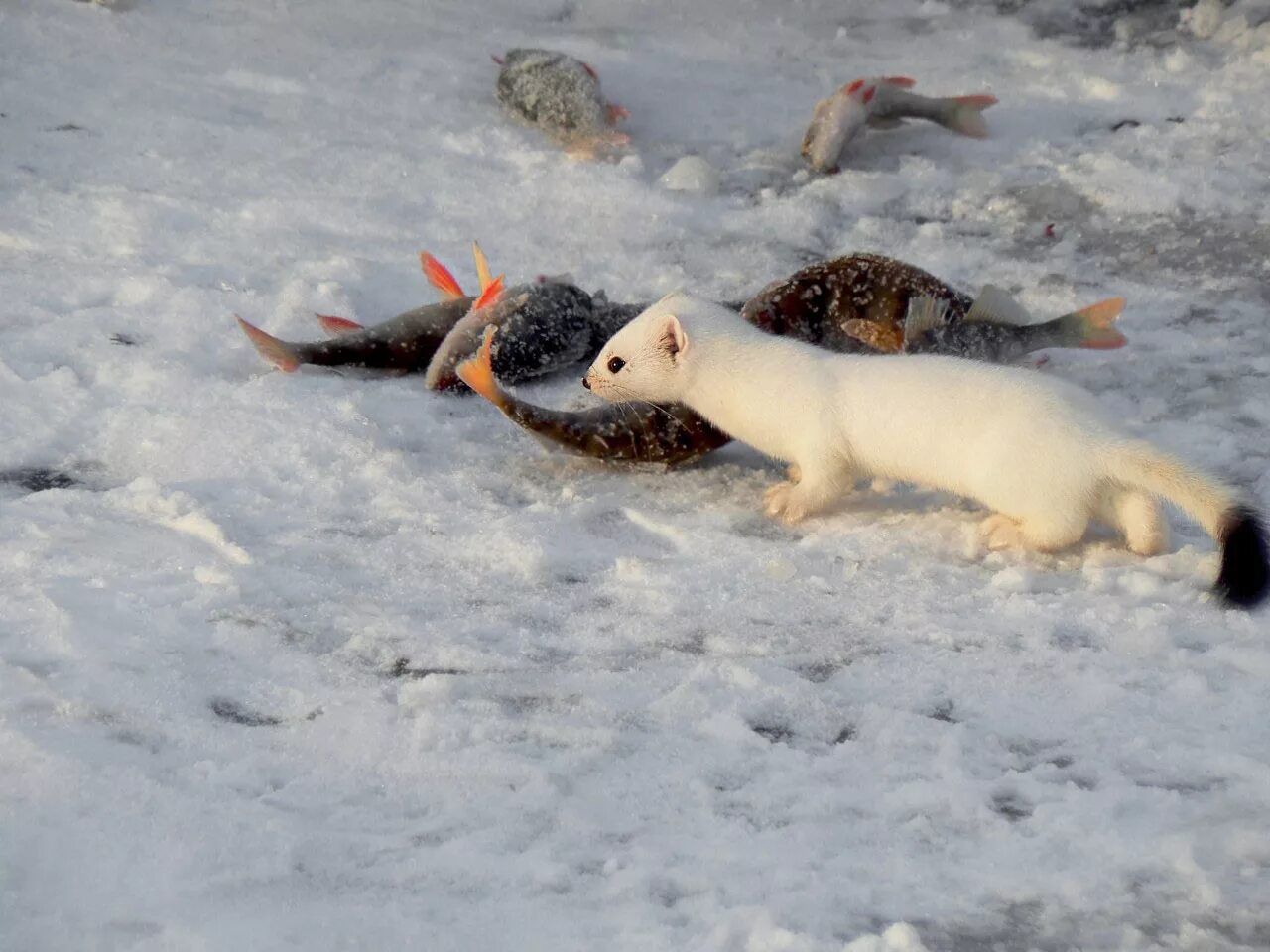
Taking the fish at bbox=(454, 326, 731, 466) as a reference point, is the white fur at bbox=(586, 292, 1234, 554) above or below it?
above

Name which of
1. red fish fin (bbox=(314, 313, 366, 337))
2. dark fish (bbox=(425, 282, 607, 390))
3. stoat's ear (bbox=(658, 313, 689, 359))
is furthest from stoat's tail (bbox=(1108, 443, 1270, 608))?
red fish fin (bbox=(314, 313, 366, 337))

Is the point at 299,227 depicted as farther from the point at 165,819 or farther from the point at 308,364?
the point at 165,819

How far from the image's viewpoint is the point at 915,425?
3.73 meters

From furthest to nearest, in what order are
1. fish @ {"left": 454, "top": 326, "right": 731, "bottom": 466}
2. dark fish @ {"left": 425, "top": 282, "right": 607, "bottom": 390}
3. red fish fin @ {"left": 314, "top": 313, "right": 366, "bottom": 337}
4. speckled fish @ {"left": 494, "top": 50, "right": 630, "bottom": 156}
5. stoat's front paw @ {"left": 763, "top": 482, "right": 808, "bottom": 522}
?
speckled fish @ {"left": 494, "top": 50, "right": 630, "bottom": 156}, red fish fin @ {"left": 314, "top": 313, "right": 366, "bottom": 337}, dark fish @ {"left": 425, "top": 282, "right": 607, "bottom": 390}, fish @ {"left": 454, "top": 326, "right": 731, "bottom": 466}, stoat's front paw @ {"left": 763, "top": 482, "right": 808, "bottom": 522}

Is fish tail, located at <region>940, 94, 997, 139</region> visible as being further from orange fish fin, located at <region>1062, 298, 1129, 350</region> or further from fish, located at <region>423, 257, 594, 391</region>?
fish, located at <region>423, 257, 594, 391</region>

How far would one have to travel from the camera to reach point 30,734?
105 inches

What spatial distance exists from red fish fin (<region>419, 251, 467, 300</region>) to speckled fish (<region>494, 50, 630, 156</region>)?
1.51 m

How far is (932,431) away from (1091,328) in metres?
1.02

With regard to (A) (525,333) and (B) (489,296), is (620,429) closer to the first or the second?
(A) (525,333)

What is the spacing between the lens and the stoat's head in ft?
13.4

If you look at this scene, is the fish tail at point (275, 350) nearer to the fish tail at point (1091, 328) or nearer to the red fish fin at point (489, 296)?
the red fish fin at point (489, 296)

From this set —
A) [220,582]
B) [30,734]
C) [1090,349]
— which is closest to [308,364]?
[220,582]

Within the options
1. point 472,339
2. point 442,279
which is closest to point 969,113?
point 442,279

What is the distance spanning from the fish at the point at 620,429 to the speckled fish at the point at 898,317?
19.0 inches
